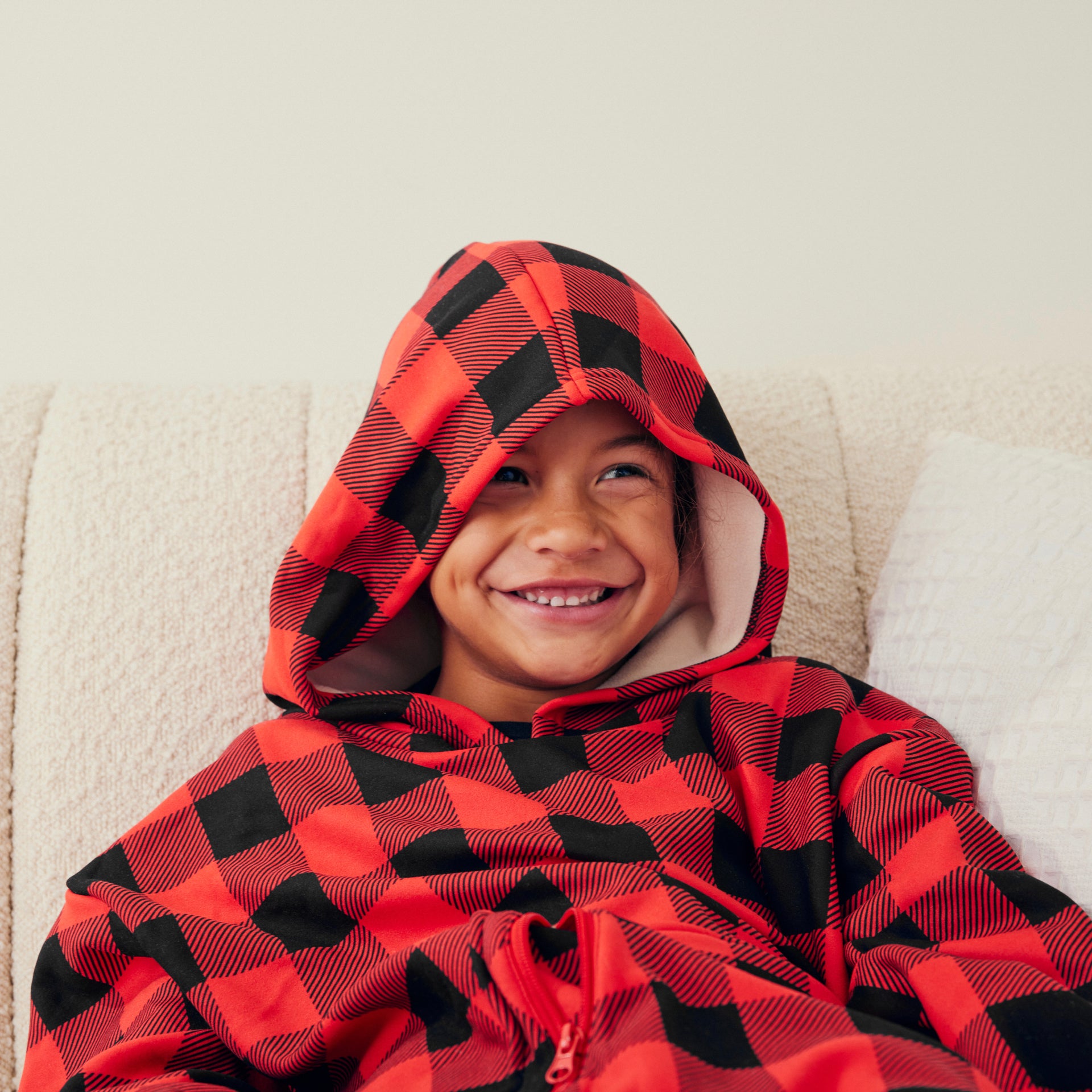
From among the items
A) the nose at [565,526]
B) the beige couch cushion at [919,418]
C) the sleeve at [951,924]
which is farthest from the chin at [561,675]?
the beige couch cushion at [919,418]

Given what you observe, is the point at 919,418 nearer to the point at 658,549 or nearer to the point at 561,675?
the point at 658,549

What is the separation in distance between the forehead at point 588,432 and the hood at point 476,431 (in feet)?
0.07

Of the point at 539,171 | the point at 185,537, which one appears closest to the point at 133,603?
the point at 185,537

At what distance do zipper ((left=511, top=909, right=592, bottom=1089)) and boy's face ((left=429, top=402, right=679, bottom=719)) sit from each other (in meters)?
0.32

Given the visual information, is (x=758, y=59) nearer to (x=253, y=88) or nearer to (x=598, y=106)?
(x=598, y=106)

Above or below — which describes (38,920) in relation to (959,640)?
below

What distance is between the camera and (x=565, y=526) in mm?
887

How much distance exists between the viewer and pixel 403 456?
2.93 feet

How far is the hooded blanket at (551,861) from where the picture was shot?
637 mm

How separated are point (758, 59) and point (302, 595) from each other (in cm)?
99

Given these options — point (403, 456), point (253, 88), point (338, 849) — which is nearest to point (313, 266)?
point (253, 88)

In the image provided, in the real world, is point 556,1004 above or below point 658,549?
below

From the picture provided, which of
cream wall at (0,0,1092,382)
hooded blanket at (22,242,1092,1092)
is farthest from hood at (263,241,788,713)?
cream wall at (0,0,1092,382)

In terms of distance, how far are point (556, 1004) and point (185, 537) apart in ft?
2.11
